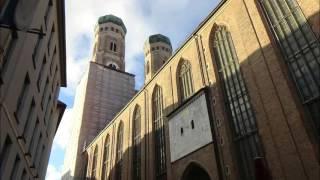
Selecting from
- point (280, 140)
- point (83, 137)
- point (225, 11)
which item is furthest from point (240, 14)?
point (83, 137)

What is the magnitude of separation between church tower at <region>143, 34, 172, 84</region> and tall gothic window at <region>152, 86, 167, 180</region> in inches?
659

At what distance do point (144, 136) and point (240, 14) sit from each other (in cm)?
1066

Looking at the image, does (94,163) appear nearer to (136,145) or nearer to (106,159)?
(106,159)

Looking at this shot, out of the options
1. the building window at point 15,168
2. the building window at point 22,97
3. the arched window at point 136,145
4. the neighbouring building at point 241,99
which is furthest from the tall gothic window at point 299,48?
the arched window at point 136,145

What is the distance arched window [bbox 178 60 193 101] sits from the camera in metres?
16.5

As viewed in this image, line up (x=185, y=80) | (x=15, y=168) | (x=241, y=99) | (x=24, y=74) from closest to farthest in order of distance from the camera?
(x=24, y=74) < (x=15, y=168) < (x=241, y=99) < (x=185, y=80)

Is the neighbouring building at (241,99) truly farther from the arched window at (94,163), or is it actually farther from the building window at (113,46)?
the building window at (113,46)

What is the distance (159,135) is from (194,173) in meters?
4.75

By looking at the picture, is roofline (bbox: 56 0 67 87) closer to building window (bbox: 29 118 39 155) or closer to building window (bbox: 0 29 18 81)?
building window (bbox: 29 118 39 155)

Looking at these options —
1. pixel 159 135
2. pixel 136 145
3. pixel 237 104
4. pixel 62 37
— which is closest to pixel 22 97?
pixel 62 37

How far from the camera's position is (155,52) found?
39.0m

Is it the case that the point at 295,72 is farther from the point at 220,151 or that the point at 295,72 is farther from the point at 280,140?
the point at 220,151

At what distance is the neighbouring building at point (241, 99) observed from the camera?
32.1 ft

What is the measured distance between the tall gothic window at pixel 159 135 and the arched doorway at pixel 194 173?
8.84ft
